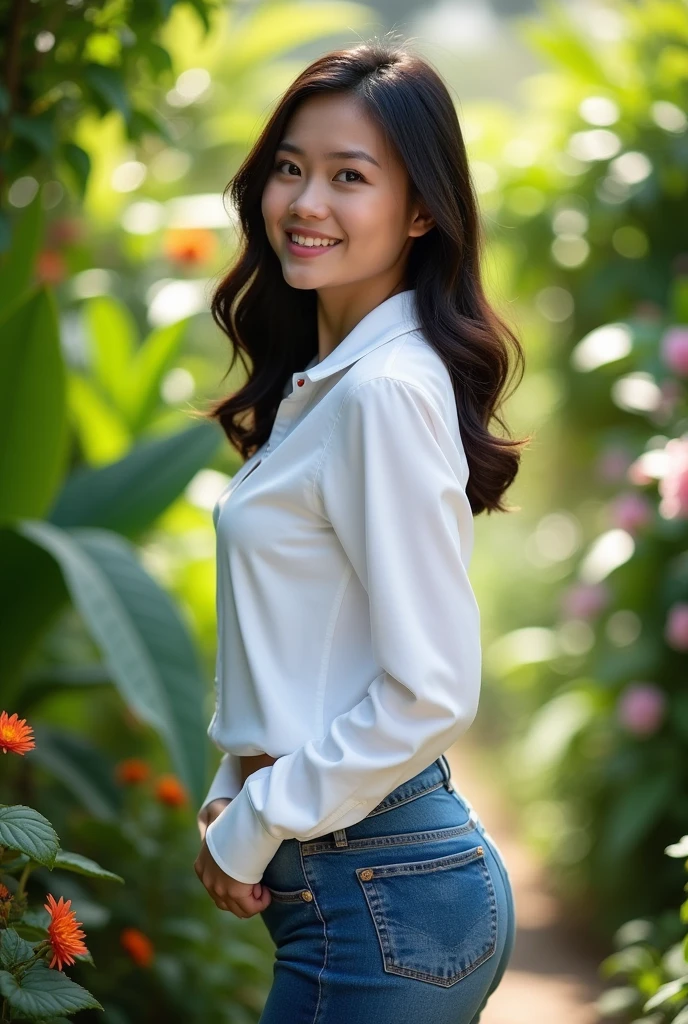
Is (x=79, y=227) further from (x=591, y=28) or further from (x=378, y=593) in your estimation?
(x=378, y=593)

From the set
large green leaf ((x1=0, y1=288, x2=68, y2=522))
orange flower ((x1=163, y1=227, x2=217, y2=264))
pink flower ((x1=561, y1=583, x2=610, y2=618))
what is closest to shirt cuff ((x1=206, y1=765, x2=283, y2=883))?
large green leaf ((x1=0, y1=288, x2=68, y2=522))

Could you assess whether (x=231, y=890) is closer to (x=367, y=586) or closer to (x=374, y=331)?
(x=367, y=586)

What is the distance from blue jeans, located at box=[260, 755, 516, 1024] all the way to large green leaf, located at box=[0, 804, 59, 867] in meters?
0.25

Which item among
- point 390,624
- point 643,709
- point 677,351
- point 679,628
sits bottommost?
point 643,709

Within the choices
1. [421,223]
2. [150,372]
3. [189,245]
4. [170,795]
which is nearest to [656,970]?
[170,795]

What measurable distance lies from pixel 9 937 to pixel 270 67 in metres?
4.70

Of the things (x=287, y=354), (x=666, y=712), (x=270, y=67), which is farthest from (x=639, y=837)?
(x=270, y=67)

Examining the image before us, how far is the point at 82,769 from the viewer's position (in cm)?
245

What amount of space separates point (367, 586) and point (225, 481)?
241 cm

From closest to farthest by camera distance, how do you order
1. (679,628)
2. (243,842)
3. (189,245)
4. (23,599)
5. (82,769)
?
(243,842) → (23,599) → (82,769) → (679,628) → (189,245)

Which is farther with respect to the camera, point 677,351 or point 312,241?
point 677,351

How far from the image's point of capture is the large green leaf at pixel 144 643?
5.80 ft

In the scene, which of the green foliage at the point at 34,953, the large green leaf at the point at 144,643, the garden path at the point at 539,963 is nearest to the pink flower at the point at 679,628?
the garden path at the point at 539,963

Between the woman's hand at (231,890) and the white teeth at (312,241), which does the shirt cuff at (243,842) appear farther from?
the white teeth at (312,241)
